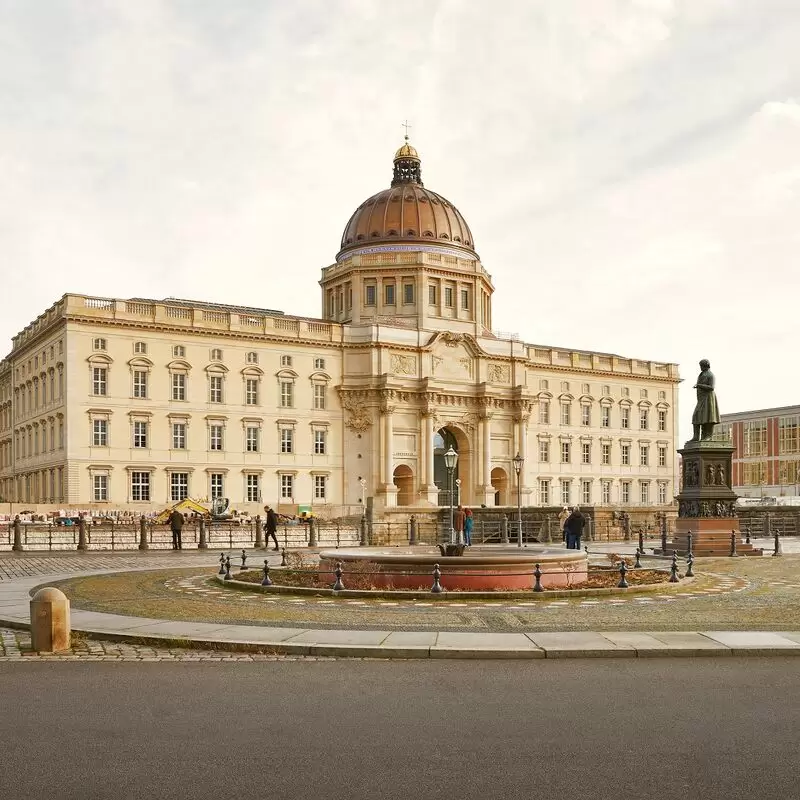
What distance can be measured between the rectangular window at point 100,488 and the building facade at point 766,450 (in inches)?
3585

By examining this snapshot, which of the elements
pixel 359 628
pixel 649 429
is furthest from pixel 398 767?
pixel 649 429

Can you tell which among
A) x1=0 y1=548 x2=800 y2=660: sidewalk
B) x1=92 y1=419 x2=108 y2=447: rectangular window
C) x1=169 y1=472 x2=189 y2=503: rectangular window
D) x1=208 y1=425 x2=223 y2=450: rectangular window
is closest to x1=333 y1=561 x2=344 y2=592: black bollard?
x1=0 y1=548 x2=800 y2=660: sidewalk

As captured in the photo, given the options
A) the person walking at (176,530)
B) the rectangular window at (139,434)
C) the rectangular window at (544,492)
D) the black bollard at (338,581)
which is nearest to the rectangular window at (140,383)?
the rectangular window at (139,434)

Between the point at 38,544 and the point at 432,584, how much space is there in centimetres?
2633

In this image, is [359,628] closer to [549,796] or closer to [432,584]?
[432,584]

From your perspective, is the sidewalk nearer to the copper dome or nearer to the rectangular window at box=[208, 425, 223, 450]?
the rectangular window at box=[208, 425, 223, 450]

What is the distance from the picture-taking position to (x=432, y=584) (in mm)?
20516

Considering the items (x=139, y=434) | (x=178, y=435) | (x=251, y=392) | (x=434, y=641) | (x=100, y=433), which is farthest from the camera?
(x=251, y=392)

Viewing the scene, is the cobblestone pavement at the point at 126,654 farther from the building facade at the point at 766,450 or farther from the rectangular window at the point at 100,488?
the building facade at the point at 766,450

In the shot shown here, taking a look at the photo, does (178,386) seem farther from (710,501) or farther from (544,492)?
(710,501)

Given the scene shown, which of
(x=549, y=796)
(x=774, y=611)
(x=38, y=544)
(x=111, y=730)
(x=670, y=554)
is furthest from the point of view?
(x=38, y=544)

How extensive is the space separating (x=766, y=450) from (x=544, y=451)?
59302 mm

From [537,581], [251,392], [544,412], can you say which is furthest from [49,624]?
[544,412]

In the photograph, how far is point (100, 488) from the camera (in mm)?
71312
